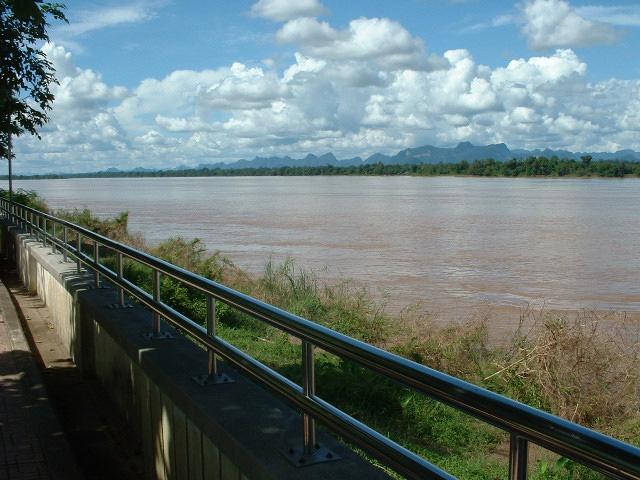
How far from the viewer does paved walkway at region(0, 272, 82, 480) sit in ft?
16.0

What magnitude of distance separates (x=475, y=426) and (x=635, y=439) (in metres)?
1.74

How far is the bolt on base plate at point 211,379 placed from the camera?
14.5 ft

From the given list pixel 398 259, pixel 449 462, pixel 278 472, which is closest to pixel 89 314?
pixel 449 462

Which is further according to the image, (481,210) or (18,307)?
(481,210)

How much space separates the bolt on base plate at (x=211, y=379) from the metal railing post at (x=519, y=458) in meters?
2.70

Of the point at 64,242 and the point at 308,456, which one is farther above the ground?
the point at 64,242

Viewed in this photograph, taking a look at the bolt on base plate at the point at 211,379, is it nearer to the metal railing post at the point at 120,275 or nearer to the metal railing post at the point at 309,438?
the metal railing post at the point at 309,438

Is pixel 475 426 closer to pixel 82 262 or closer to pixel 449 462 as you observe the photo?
pixel 449 462

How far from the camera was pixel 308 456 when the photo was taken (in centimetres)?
320

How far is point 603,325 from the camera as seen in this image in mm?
15352

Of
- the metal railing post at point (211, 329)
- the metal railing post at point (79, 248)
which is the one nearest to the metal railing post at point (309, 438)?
the metal railing post at point (211, 329)

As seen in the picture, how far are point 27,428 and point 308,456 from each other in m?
3.27

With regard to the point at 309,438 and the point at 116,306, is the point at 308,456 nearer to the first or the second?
the point at 309,438

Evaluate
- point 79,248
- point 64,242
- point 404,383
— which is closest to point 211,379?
point 404,383
